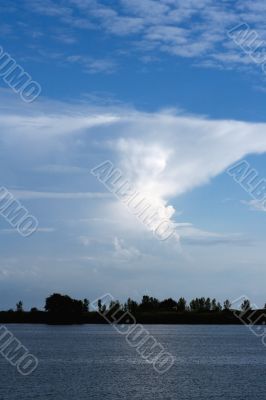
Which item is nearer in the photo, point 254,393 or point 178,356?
point 254,393

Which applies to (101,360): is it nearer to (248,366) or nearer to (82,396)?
(248,366)

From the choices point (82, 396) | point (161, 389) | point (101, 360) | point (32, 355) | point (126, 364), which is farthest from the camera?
point (32, 355)

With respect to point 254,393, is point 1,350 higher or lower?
higher

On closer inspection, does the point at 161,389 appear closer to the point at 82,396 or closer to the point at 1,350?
the point at 82,396

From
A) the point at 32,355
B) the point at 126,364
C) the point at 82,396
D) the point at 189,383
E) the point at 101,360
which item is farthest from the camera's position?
the point at 32,355

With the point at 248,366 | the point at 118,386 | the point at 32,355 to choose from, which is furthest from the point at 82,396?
the point at 32,355

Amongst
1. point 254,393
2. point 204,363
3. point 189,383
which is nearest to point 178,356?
point 204,363

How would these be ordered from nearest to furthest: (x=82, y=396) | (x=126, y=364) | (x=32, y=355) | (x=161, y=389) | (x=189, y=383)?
1. (x=82, y=396)
2. (x=161, y=389)
3. (x=189, y=383)
4. (x=126, y=364)
5. (x=32, y=355)

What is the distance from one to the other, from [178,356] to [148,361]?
645 inches

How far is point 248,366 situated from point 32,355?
37444 mm

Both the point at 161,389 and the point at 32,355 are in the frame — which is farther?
the point at 32,355

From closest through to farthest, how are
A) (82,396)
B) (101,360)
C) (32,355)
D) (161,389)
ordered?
(82,396), (161,389), (101,360), (32,355)

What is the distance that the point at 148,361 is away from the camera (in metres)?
98.5

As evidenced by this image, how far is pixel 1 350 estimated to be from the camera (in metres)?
114
